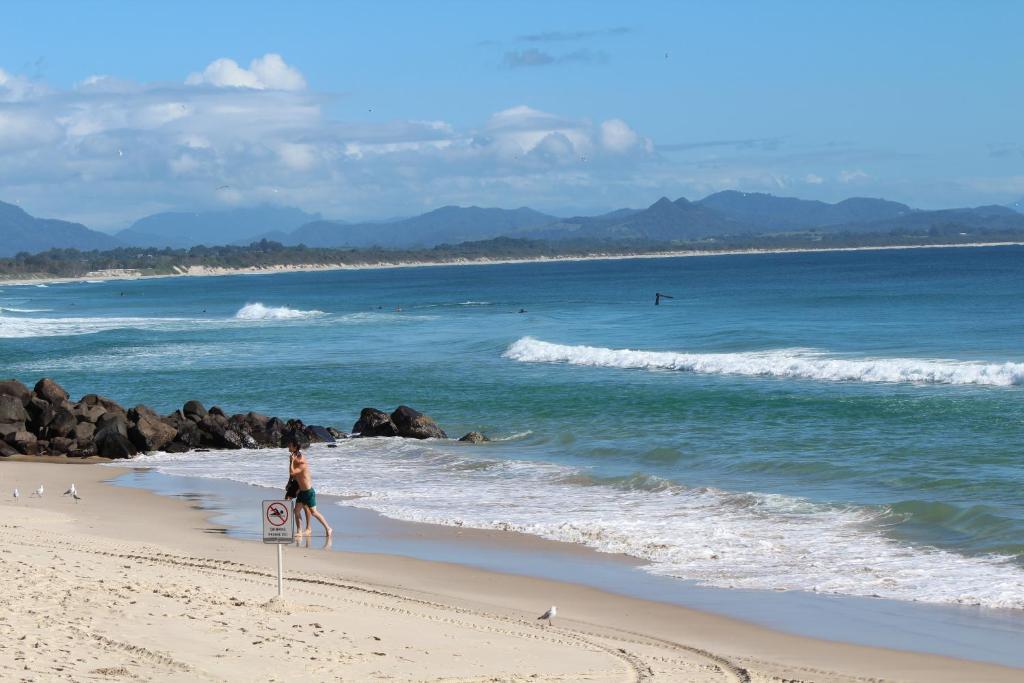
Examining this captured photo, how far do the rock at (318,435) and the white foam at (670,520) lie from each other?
5.96 ft

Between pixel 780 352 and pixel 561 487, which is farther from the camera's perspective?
pixel 780 352

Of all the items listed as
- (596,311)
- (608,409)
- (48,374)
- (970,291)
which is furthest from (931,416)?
(970,291)

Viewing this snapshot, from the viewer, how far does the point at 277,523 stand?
1190 centimetres

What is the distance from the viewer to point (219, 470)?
23391 millimetres

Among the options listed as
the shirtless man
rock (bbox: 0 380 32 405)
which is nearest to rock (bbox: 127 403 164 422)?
rock (bbox: 0 380 32 405)

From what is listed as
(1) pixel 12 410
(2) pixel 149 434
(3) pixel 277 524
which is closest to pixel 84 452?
(2) pixel 149 434

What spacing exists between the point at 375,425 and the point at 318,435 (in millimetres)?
1236

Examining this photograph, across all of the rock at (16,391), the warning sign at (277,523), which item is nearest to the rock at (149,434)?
the rock at (16,391)

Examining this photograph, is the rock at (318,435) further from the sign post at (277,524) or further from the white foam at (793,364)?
the sign post at (277,524)

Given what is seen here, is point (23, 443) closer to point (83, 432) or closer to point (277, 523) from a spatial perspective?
point (83, 432)

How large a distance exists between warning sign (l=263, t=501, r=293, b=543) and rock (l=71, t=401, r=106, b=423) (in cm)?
1643

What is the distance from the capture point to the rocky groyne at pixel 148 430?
2578cm

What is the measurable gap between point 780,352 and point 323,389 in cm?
1447

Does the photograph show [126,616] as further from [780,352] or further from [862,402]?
[780,352]
